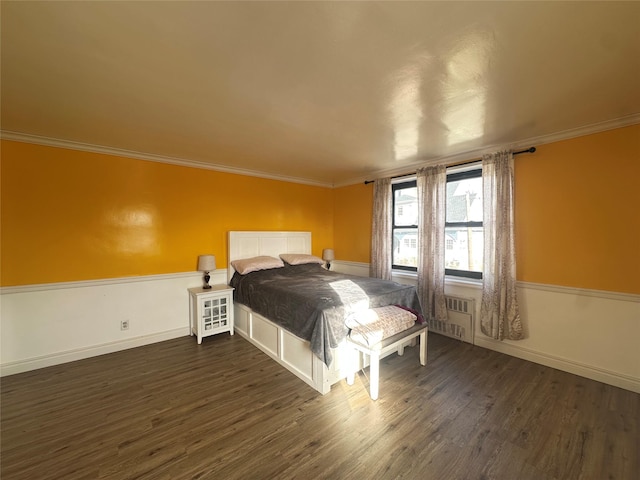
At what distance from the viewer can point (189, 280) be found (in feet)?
11.5

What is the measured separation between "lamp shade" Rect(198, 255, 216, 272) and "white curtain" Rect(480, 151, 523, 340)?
135 inches

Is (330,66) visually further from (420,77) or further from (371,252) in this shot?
(371,252)

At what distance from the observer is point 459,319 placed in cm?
324

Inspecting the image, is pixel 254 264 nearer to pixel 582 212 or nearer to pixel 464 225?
pixel 464 225

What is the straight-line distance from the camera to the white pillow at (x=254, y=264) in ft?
11.9

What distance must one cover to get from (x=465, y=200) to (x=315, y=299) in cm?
244

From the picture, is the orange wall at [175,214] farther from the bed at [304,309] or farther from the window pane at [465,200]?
the bed at [304,309]

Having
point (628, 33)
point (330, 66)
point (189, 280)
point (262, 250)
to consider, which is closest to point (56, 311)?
point (189, 280)

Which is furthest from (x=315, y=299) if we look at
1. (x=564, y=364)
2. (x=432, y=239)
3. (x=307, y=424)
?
(x=564, y=364)

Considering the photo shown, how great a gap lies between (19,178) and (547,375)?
5575 millimetres

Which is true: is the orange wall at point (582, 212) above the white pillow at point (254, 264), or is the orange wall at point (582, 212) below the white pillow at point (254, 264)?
above

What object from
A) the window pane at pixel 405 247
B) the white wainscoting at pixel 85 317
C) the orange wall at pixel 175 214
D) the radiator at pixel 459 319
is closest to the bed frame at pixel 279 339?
the orange wall at pixel 175 214

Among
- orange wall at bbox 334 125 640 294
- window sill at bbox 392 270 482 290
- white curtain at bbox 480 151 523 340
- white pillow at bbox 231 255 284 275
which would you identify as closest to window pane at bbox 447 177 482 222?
white curtain at bbox 480 151 523 340

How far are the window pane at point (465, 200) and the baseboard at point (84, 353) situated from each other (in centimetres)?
398
